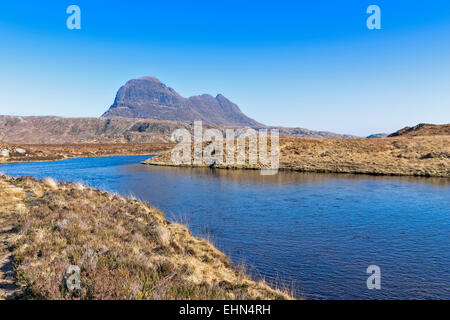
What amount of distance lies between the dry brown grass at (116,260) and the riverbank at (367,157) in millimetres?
36505

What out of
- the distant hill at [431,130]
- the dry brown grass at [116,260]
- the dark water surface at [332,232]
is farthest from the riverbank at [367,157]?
the dry brown grass at [116,260]

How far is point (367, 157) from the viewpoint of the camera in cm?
5028

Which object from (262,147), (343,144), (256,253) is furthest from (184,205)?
(343,144)

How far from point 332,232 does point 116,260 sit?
1137 centimetres

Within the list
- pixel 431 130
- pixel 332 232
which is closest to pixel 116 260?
pixel 332 232

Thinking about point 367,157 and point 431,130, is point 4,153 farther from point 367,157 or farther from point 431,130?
point 431,130

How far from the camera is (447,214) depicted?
750 inches

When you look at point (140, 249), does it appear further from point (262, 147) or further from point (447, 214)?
point (262, 147)

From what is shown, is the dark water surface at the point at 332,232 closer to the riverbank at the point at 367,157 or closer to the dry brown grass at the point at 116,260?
the dry brown grass at the point at 116,260

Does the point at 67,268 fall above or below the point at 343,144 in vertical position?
below

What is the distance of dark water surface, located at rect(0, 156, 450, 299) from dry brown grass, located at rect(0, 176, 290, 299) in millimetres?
1855

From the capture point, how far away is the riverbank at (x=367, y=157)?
136 ft

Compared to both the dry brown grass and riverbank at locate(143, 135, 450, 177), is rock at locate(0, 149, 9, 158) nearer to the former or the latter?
riverbank at locate(143, 135, 450, 177)
